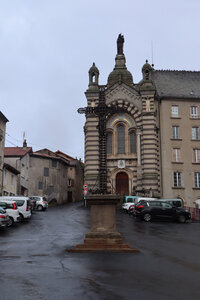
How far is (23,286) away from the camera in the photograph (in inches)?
274

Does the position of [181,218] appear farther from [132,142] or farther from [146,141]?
[132,142]

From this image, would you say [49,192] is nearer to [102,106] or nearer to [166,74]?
[166,74]

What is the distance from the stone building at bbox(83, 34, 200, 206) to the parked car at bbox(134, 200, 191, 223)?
43.4 feet

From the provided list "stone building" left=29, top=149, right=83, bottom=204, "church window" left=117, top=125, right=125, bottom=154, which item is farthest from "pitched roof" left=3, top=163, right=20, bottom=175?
"church window" left=117, top=125, right=125, bottom=154

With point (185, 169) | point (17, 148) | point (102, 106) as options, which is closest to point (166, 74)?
point (185, 169)

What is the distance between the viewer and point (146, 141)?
4069cm

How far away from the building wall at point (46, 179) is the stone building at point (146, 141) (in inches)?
534

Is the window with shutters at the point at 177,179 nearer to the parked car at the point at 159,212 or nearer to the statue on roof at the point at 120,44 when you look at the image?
the parked car at the point at 159,212

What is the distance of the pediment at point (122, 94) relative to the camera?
141ft

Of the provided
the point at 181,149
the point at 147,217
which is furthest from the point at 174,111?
the point at 147,217

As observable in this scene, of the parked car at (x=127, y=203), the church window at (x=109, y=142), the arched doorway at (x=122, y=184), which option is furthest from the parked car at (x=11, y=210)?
the church window at (x=109, y=142)

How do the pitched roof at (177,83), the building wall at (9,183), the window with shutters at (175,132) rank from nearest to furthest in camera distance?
the building wall at (9,183) → the window with shutters at (175,132) → the pitched roof at (177,83)

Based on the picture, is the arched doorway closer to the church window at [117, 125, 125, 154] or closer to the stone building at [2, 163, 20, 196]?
the church window at [117, 125, 125, 154]

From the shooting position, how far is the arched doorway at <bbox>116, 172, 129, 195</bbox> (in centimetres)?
4112
